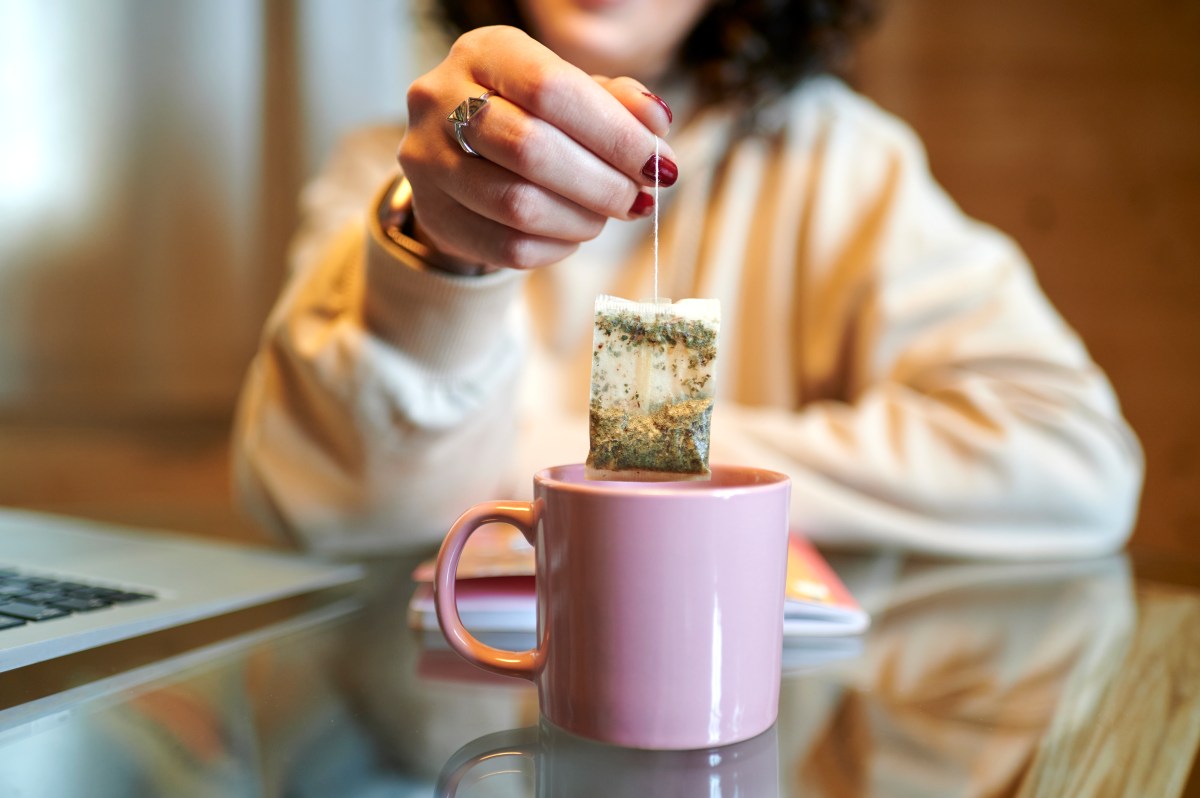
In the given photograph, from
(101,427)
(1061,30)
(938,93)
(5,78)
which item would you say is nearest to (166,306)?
(101,427)

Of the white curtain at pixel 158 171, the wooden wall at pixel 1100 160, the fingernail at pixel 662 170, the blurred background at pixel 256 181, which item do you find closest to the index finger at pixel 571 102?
the fingernail at pixel 662 170

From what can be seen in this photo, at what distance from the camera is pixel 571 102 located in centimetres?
48

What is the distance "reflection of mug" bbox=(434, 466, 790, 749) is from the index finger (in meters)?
0.17

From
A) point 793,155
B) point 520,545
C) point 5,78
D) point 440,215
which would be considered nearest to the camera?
point 440,215

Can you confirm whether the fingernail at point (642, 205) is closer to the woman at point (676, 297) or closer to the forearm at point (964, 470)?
the woman at point (676, 297)

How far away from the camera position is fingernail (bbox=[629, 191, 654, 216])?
569 mm

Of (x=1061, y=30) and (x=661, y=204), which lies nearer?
(x=661, y=204)

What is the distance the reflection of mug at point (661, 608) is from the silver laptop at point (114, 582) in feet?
0.97

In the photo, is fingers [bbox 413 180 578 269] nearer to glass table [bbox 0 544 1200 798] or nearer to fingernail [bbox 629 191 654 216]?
fingernail [bbox 629 191 654 216]

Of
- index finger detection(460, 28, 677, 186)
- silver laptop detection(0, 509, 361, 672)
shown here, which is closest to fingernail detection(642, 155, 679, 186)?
index finger detection(460, 28, 677, 186)

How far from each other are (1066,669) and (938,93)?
1638 millimetres

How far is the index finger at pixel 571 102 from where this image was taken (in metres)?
0.48

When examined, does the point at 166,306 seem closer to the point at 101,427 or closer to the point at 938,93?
the point at 101,427

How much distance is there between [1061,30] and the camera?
1.94 meters
